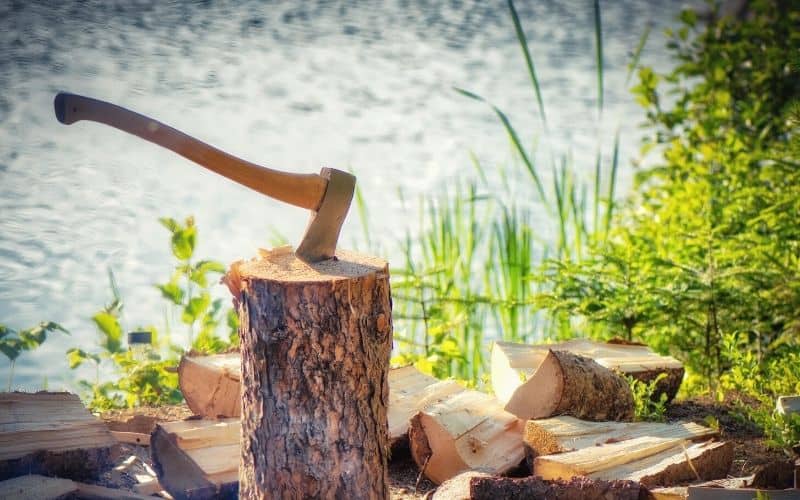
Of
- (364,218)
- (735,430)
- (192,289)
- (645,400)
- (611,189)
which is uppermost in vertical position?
(611,189)

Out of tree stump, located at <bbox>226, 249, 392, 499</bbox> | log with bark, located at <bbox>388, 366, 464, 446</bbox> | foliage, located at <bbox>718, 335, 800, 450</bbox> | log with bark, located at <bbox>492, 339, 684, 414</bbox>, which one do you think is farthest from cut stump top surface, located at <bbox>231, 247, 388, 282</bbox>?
foliage, located at <bbox>718, 335, 800, 450</bbox>

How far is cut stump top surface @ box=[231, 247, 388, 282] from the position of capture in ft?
5.49

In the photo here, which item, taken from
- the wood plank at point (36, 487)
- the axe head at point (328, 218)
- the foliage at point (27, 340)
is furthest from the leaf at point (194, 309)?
the axe head at point (328, 218)

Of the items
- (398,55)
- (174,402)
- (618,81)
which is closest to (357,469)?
(174,402)

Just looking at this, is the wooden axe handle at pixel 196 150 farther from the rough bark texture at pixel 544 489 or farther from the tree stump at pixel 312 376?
the rough bark texture at pixel 544 489

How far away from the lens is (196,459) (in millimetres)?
2002

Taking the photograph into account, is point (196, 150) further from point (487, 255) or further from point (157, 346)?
point (487, 255)

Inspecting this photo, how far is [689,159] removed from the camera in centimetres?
427

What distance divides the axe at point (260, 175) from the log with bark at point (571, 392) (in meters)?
0.79

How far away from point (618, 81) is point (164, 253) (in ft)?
17.2

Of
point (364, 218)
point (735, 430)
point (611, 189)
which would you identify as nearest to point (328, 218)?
point (735, 430)

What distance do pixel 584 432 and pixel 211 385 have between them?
1045mm

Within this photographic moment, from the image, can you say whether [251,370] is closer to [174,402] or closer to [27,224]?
[174,402]

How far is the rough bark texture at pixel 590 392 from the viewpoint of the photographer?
88.6 inches
